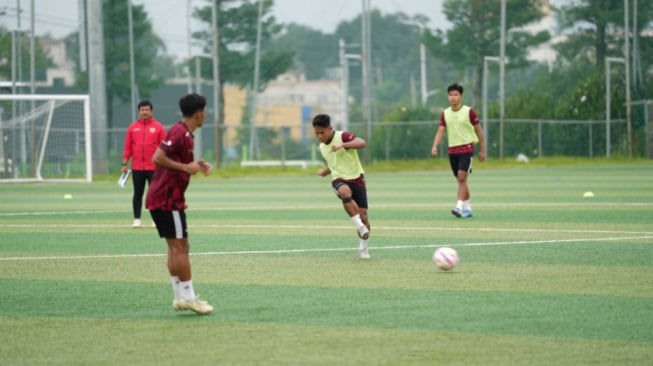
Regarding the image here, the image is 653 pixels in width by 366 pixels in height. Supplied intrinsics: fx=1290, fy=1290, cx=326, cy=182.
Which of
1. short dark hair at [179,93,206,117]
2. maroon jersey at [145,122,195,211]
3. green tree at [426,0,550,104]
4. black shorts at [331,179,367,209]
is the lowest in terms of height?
black shorts at [331,179,367,209]

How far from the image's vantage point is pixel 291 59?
74.8 meters

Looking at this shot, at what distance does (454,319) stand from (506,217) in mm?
10934

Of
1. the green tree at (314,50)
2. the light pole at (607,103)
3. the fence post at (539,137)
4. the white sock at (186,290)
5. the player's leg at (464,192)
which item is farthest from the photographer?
the green tree at (314,50)

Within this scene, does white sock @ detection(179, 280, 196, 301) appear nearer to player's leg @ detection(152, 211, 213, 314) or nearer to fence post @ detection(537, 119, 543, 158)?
player's leg @ detection(152, 211, 213, 314)

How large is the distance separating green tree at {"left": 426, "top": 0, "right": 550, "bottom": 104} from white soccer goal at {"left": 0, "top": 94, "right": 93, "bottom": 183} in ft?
109

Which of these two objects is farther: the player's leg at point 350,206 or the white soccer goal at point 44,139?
the white soccer goal at point 44,139

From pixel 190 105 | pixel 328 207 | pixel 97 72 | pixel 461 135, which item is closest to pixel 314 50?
pixel 97 72

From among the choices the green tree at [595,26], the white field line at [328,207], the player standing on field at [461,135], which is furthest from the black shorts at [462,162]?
the green tree at [595,26]

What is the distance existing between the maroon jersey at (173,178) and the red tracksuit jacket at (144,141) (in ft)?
32.0

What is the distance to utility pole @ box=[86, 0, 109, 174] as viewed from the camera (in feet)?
147

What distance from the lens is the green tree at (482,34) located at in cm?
7362

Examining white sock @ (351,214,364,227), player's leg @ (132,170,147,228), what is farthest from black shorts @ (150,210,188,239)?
player's leg @ (132,170,147,228)

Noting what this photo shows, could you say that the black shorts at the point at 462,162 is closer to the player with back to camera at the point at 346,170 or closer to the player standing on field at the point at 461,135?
the player standing on field at the point at 461,135

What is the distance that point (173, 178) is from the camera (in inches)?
414
